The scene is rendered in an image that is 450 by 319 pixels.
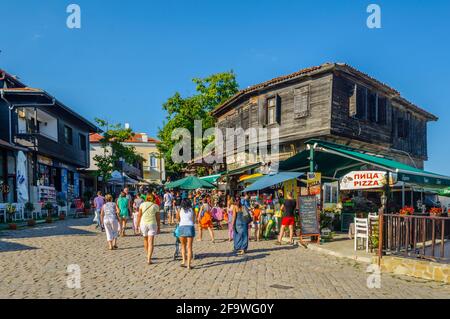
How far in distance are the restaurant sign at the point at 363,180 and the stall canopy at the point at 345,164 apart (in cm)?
105

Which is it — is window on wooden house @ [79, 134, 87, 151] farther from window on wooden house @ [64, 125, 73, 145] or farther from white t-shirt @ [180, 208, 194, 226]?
white t-shirt @ [180, 208, 194, 226]

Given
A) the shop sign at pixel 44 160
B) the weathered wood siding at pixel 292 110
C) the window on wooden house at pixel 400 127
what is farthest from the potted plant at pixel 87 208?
the window on wooden house at pixel 400 127

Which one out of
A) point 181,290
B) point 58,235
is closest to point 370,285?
point 181,290

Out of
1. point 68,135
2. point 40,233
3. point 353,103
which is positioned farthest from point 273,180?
point 68,135

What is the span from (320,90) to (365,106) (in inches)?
132

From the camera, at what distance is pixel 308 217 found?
11.2 metres

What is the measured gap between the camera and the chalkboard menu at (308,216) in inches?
439

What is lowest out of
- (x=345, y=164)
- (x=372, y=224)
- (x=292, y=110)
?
(x=372, y=224)

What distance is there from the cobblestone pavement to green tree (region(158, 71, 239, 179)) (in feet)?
78.2

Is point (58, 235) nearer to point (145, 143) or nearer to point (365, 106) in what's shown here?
point (365, 106)

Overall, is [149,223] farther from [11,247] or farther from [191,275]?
[11,247]

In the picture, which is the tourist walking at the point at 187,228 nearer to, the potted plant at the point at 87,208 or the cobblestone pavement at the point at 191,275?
the cobblestone pavement at the point at 191,275

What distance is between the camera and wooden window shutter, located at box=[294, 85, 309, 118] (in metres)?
18.5

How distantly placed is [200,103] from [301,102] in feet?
54.5
